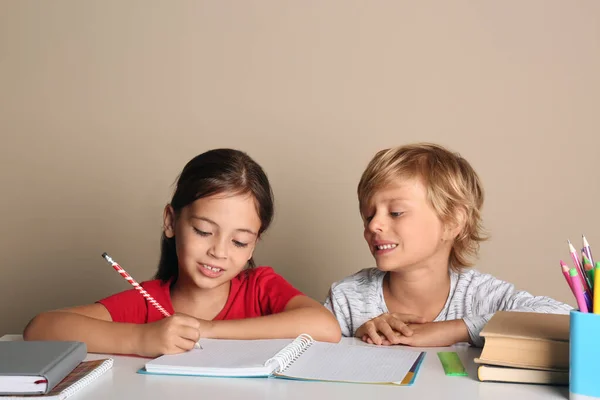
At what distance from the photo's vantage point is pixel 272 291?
5.41ft

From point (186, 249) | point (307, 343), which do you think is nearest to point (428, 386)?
point (307, 343)

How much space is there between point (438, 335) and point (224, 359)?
45 cm

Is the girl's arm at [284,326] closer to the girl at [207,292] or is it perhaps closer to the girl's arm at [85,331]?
the girl at [207,292]

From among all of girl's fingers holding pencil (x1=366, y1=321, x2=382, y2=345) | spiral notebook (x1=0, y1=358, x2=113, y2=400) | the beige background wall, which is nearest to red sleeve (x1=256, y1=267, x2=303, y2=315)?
girl's fingers holding pencil (x1=366, y1=321, x2=382, y2=345)

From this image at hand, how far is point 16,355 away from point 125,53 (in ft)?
5.79

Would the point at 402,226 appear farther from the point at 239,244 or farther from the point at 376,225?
the point at 239,244

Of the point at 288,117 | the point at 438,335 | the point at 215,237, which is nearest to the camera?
the point at 438,335

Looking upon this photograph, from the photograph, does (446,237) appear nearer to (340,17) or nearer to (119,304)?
(119,304)

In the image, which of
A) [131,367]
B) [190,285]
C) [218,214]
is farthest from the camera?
[190,285]

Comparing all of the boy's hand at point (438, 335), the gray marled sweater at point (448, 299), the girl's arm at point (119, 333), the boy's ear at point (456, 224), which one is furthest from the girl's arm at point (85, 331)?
the boy's ear at point (456, 224)

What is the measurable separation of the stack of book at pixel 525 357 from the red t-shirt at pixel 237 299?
0.62m

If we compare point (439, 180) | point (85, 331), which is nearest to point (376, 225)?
point (439, 180)

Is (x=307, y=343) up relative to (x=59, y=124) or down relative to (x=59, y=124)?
down

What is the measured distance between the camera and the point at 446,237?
69.0 inches
